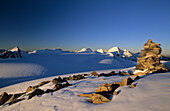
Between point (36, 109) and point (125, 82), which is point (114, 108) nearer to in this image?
point (125, 82)

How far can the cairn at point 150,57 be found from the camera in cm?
1279

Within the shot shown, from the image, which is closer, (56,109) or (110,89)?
(56,109)

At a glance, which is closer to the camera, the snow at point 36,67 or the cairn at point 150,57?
the cairn at point 150,57

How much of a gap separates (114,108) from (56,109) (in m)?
2.20

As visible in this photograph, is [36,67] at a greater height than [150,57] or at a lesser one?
lesser

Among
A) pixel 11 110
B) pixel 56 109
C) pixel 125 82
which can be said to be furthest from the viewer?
pixel 125 82

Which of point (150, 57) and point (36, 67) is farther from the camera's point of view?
point (36, 67)

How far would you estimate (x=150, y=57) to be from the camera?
13359 mm

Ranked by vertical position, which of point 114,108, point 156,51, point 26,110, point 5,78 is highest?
point 156,51

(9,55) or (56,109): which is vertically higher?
(9,55)

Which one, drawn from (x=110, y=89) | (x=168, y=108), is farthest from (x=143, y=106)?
(x=110, y=89)

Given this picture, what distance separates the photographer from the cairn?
42.0 ft

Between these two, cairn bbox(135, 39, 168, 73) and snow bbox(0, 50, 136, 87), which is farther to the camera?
snow bbox(0, 50, 136, 87)

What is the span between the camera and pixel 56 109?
11.3 ft
